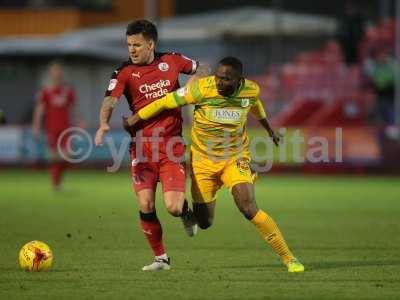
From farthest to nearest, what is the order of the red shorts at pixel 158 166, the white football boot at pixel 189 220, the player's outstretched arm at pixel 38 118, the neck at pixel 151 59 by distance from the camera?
the player's outstretched arm at pixel 38 118 → the white football boot at pixel 189 220 → the neck at pixel 151 59 → the red shorts at pixel 158 166

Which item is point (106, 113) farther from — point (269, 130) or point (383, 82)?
point (383, 82)

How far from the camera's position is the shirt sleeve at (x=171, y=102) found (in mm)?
11461

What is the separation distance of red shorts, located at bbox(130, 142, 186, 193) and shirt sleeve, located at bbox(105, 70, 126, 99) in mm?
541

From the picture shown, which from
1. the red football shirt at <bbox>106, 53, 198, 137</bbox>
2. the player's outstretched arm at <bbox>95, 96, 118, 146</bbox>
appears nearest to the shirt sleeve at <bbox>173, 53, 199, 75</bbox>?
the red football shirt at <bbox>106, 53, 198, 137</bbox>

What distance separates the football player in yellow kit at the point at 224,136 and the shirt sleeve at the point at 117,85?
0.33 m

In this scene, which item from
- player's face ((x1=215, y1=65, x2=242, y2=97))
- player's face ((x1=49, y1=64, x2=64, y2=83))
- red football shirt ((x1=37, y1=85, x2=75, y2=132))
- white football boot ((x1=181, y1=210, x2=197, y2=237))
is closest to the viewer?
player's face ((x1=215, y1=65, x2=242, y2=97))

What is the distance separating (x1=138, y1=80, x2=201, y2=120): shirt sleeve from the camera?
11.5m

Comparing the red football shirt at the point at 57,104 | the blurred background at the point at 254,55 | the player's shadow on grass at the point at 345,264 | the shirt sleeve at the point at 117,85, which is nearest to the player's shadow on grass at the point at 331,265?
the player's shadow on grass at the point at 345,264

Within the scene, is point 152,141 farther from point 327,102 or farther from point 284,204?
point 327,102

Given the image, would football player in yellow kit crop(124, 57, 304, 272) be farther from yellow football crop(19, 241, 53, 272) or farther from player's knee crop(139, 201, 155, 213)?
yellow football crop(19, 241, 53, 272)

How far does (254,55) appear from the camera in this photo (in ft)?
127

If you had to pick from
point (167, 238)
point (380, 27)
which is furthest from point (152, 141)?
point (380, 27)

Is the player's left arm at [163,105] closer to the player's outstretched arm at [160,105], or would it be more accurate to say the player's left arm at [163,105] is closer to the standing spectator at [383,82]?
the player's outstretched arm at [160,105]

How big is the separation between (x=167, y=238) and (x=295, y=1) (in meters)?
29.9
